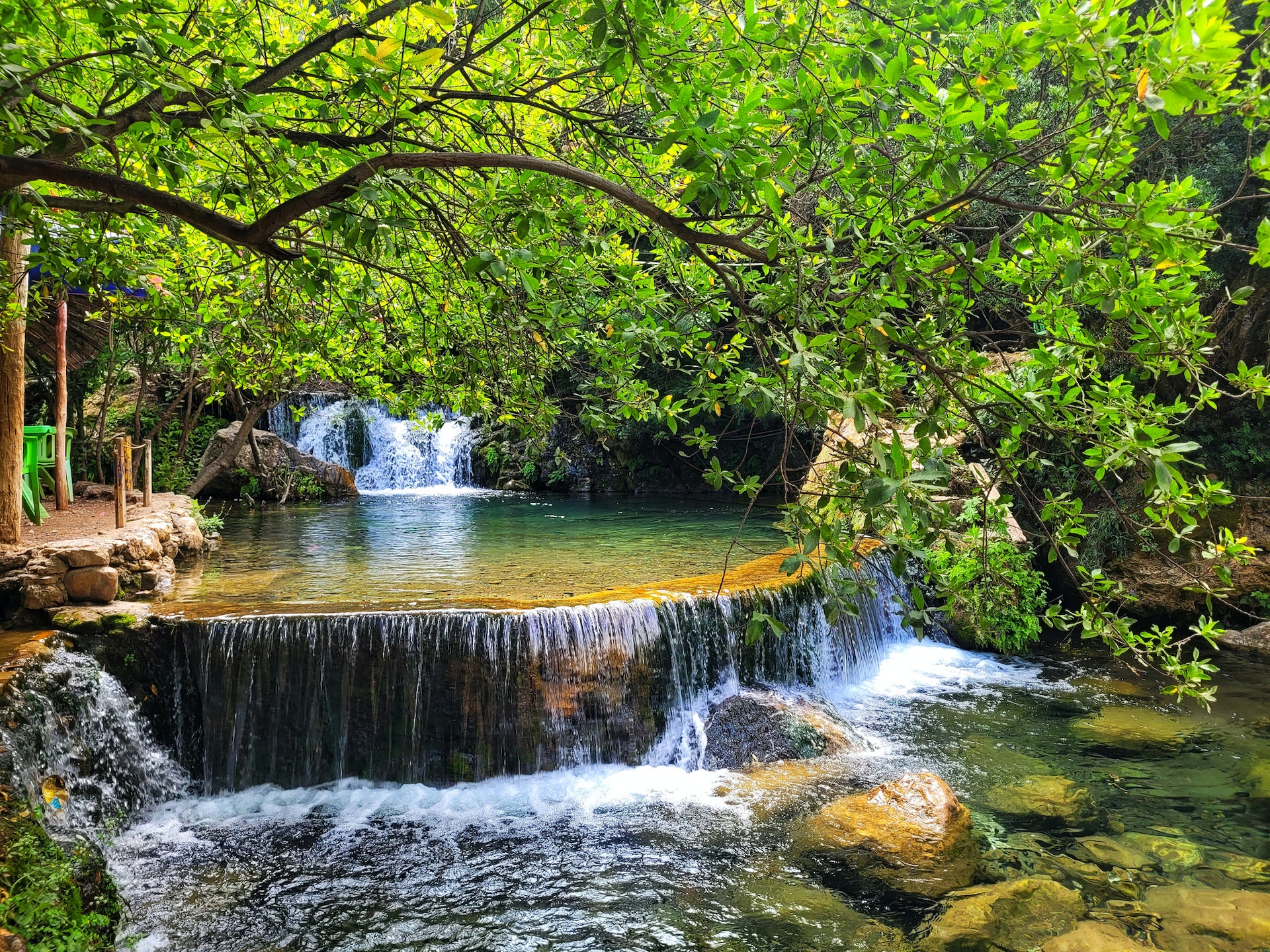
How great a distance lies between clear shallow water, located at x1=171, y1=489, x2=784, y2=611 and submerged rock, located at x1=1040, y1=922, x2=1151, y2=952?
5.00m

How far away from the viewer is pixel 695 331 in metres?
4.37

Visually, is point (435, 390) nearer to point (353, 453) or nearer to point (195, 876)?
point (195, 876)

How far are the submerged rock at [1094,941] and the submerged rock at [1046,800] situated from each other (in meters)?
1.43

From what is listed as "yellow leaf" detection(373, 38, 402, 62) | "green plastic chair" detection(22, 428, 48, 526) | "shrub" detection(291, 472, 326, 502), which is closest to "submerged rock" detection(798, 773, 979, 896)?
"yellow leaf" detection(373, 38, 402, 62)

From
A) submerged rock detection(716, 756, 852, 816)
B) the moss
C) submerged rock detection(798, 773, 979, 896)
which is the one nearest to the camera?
the moss

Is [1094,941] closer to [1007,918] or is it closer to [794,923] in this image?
[1007,918]

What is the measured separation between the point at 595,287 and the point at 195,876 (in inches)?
178

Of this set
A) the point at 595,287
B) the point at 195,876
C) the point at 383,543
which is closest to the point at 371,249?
the point at 595,287

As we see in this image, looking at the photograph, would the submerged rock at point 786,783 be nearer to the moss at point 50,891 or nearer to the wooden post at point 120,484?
the moss at point 50,891

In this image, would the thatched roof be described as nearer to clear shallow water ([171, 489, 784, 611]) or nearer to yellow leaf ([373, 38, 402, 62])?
clear shallow water ([171, 489, 784, 611])

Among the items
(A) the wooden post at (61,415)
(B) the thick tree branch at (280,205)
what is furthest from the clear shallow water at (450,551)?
(B) the thick tree branch at (280,205)

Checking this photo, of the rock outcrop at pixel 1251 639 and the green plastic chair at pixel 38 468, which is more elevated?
the green plastic chair at pixel 38 468

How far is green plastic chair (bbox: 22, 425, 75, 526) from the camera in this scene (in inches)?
326

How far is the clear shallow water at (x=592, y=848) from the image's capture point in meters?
4.57
